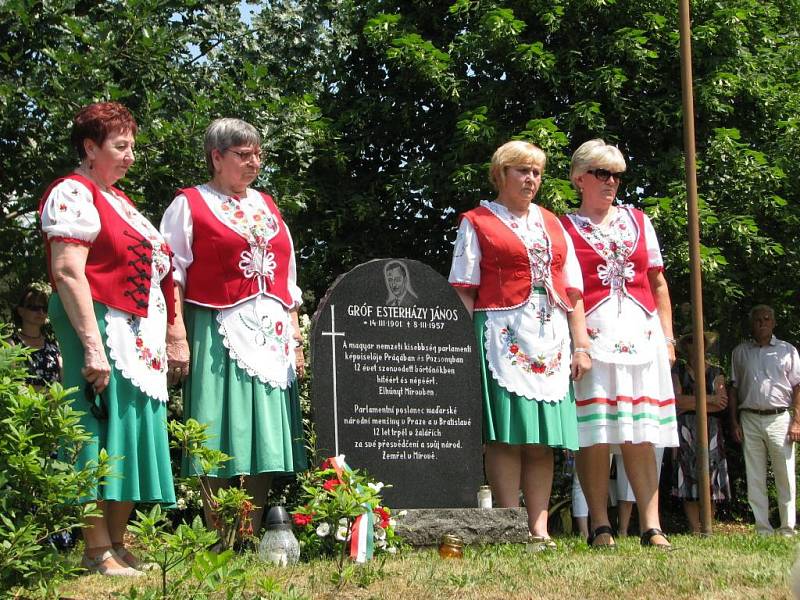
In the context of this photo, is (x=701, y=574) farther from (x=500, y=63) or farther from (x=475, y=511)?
(x=500, y=63)

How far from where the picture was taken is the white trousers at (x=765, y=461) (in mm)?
10727

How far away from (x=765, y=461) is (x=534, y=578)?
664 cm

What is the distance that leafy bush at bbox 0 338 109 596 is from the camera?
398 cm

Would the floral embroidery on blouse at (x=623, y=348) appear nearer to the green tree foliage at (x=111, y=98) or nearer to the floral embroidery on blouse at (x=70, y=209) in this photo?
the floral embroidery on blouse at (x=70, y=209)

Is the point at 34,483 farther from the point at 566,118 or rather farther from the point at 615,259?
the point at 566,118

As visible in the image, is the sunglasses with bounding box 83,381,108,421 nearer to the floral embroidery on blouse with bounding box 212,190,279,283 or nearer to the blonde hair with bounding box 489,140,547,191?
the floral embroidery on blouse with bounding box 212,190,279,283

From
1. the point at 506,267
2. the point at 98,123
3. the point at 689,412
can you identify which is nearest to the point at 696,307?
the point at 506,267

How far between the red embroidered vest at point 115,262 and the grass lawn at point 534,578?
1269mm

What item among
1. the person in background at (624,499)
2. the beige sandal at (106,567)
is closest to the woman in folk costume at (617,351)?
the beige sandal at (106,567)

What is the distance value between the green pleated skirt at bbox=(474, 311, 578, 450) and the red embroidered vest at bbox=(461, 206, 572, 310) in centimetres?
16

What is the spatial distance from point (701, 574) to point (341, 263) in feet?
31.9

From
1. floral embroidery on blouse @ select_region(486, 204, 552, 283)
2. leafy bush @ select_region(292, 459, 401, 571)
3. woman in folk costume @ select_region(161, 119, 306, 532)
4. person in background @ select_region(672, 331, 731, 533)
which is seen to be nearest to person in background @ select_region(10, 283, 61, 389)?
woman in folk costume @ select_region(161, 119, 306, 532)

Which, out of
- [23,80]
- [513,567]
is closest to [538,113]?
[23,80]

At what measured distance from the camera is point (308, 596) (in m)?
4.51
